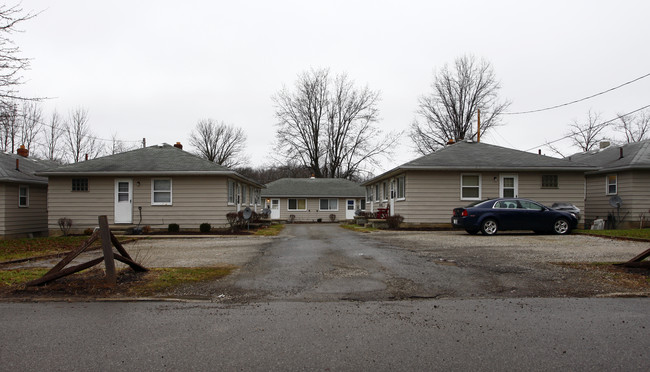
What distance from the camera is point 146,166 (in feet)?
69.5

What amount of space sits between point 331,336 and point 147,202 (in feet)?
61.0

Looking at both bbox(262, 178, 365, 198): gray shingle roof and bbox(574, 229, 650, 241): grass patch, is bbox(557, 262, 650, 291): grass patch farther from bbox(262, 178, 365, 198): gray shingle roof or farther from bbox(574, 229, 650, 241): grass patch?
bbox(262, 178, 365, 198): gray shingle roof

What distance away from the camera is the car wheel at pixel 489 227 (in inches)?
663

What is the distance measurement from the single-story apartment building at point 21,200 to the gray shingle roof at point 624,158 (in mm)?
28163

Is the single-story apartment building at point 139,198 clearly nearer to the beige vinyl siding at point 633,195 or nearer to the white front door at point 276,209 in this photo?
the beige vinyl siding at point 633,195

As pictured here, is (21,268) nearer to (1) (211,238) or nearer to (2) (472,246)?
(1) (211,238)

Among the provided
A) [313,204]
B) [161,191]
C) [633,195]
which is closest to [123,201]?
[161,191]

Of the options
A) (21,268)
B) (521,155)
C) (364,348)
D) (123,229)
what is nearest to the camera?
(364,348)

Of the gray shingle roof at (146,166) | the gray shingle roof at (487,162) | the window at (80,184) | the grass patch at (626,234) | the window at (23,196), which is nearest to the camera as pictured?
the grass patch at (626,234)

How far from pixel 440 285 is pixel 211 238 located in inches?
499

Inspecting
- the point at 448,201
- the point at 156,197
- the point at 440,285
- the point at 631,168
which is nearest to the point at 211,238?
the point at 156,197

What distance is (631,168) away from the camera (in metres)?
21.9

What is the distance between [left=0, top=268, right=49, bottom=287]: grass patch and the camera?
730 cm

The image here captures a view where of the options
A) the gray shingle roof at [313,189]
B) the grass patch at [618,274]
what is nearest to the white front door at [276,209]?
the gray shingle roof at [313,189]
